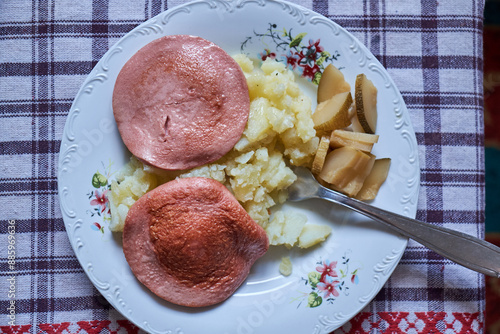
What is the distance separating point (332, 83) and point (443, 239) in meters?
1.00

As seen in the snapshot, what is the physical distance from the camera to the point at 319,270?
2.46 metres

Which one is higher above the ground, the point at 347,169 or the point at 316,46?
the point at 316,46

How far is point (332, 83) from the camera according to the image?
2385mm

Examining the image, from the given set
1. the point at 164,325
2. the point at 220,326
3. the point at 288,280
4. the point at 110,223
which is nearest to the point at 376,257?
the point at 288,280

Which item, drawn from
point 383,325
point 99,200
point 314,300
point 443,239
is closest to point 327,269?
point 314,300

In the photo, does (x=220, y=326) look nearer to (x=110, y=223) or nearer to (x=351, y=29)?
(x=110, y=223)

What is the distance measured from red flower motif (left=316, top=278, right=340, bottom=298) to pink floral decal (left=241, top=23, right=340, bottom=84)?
1.08 meters

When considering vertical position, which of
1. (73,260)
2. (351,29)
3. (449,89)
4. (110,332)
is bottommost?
(110,332)

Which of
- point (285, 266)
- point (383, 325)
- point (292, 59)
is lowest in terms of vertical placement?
point (383, 325)

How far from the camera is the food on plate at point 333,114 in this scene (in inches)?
90.3

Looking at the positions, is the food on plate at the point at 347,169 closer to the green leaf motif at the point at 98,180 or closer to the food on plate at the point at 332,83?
the food on plate at the point at 332,83

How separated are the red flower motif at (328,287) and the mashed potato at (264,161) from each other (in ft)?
0.73

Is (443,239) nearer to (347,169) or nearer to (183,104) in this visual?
(347,169)

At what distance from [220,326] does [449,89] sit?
5.97 ft
